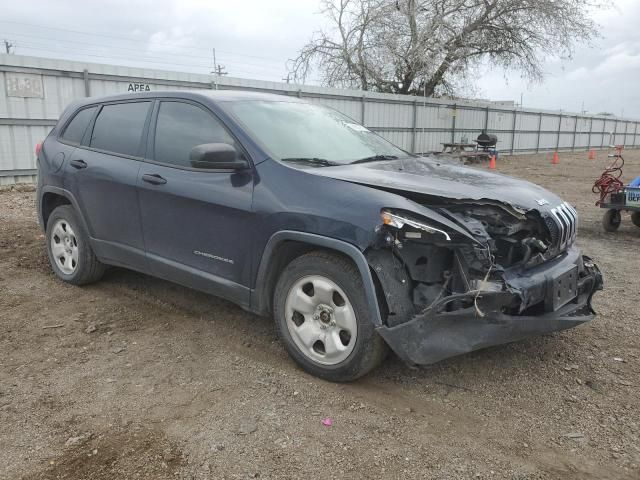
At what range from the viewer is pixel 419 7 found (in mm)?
24375

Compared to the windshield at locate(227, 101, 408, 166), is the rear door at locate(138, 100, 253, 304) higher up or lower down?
lower down

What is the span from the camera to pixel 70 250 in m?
4.96

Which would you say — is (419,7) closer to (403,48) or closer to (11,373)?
(403,48)

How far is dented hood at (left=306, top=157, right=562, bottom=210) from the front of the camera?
3.09m

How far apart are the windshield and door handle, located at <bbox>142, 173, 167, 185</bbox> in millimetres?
744

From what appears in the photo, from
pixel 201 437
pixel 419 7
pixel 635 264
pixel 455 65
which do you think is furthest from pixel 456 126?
pixel 201 437

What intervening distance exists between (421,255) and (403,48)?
79.3ft

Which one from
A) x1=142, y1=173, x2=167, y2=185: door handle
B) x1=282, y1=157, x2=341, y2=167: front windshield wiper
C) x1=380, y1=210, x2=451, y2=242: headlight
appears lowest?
x1=380, y1=210, x2=451, y2=242: headlight

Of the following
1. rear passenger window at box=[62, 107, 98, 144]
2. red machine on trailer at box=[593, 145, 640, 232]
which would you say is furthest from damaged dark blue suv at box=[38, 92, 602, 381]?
red machine on trailer at box=[593, 145, 640, 232]

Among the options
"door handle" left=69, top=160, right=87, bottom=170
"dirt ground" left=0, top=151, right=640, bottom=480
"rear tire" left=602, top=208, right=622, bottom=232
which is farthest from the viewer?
"rear tire" left=602, top=208, right=622, bottom=232

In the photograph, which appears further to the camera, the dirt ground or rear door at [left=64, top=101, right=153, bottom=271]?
rear door at [left=64, top=101, right=153, bottom=271]

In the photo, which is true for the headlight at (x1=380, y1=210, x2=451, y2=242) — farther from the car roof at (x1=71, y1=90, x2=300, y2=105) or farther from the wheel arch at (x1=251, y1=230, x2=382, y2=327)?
the car roof at (x1=71, y1=90, x2=300, y2=105)

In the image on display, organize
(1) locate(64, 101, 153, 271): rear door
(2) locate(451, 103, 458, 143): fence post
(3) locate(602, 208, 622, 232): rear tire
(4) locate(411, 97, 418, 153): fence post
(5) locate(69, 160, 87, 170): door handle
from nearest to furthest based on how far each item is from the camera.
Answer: (1) locate(64, 101, 153, 271): rear door < (5) locate(69, 160, 87, 170): door handle < (3) locate(602, 208, 622, 232): rear tire < (4) locate(411, 97, 418, 153): fence post < (2) locate(451, 103, 458, 143): fence post

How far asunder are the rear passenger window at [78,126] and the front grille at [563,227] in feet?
12.8
